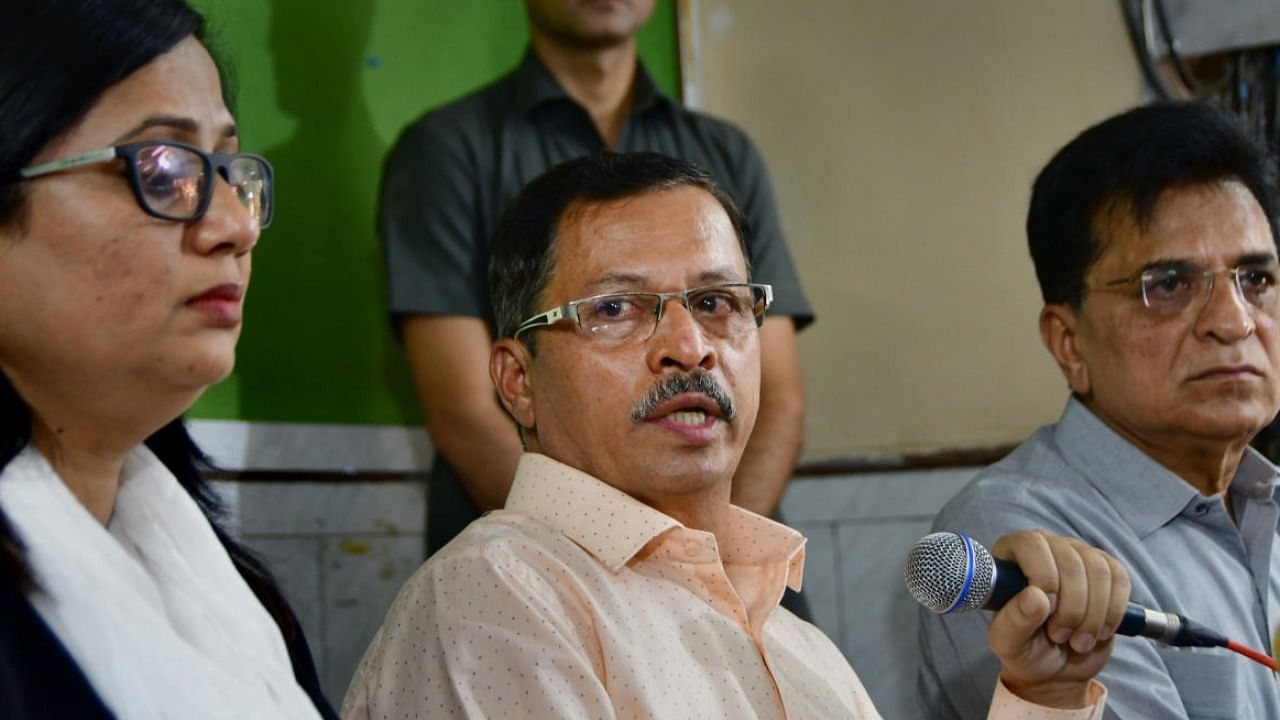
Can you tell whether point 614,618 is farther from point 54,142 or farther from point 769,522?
point 54,142

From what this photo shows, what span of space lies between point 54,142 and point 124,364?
0.61 feet

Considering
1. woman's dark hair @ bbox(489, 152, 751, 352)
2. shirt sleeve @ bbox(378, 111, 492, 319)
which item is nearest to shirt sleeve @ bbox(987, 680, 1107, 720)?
woman's dark hair @ bbox(489, 152, 751, 352)

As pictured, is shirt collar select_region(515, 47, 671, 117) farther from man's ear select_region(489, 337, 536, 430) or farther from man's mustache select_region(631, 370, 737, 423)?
man's mustache select_region(631, 370, 737, 423)

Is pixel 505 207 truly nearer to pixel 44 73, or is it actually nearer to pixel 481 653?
pixel 481 653

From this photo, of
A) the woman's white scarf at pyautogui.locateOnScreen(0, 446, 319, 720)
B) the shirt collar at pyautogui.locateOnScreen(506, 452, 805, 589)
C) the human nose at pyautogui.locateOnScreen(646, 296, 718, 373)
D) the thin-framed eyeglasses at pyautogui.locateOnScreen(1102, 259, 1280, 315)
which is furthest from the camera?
the thin-framed eyeglasses at pyautogui.locateOnScreen(1102, 259, 1280, 315)

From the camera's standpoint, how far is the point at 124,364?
1226mm

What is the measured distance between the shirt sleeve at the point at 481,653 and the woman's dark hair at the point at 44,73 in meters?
0.45

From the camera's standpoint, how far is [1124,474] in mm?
2197

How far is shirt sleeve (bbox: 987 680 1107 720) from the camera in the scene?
1.71 metres

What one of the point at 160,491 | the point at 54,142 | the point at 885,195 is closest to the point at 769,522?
the point at 160,491

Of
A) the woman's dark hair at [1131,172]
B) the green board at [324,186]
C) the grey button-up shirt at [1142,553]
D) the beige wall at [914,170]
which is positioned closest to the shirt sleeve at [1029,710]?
the grey button-up shirt at [1142,553]

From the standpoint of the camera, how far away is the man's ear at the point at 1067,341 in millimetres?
2324

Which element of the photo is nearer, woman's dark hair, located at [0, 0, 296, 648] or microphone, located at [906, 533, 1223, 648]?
woman's dark hair, located at [0, 0, 296, 648]

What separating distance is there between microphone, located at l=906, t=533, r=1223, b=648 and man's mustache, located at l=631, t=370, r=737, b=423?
30cm
